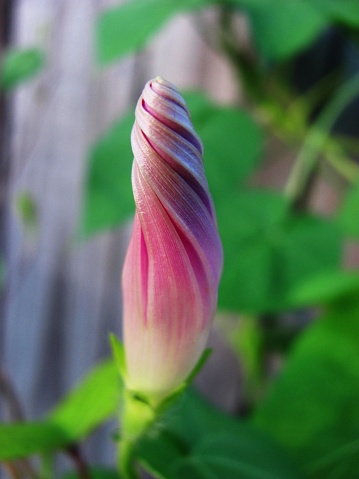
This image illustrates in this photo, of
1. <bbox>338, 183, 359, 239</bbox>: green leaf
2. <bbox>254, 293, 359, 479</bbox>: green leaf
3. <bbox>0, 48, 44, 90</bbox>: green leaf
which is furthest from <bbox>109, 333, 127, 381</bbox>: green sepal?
<bbox>0, 48, 44, 90</bbox>: green leaf

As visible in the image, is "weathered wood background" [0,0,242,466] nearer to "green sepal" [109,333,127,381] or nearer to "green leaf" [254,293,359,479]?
"green leaf" [254,293,359,479]

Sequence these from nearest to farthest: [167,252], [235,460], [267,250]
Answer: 1. [167,252]
2. [235,460]
3. [267,250]

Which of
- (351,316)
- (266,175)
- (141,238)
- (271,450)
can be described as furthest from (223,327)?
(141,238)

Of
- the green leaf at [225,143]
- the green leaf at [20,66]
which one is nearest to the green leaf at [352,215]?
the green leaf at [225,143]

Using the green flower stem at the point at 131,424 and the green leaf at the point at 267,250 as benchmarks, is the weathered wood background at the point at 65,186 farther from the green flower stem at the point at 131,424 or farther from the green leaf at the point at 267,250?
the green flower stem at the point at 131,424

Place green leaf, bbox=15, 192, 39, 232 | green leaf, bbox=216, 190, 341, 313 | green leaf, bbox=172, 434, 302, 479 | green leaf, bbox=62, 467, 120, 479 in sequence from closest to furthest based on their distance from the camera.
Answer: green leaf, bbox=172, 434, 302, 479, green leaf, bbox=62, 467, 120, 479, green leaf, bbox=216, 190, 341, 313, green leaf, bbox=15, 192, 39, 232

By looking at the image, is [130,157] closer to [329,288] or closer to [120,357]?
[329,288]

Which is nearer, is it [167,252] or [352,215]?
[167,252]

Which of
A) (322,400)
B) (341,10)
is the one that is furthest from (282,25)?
(322,400)
